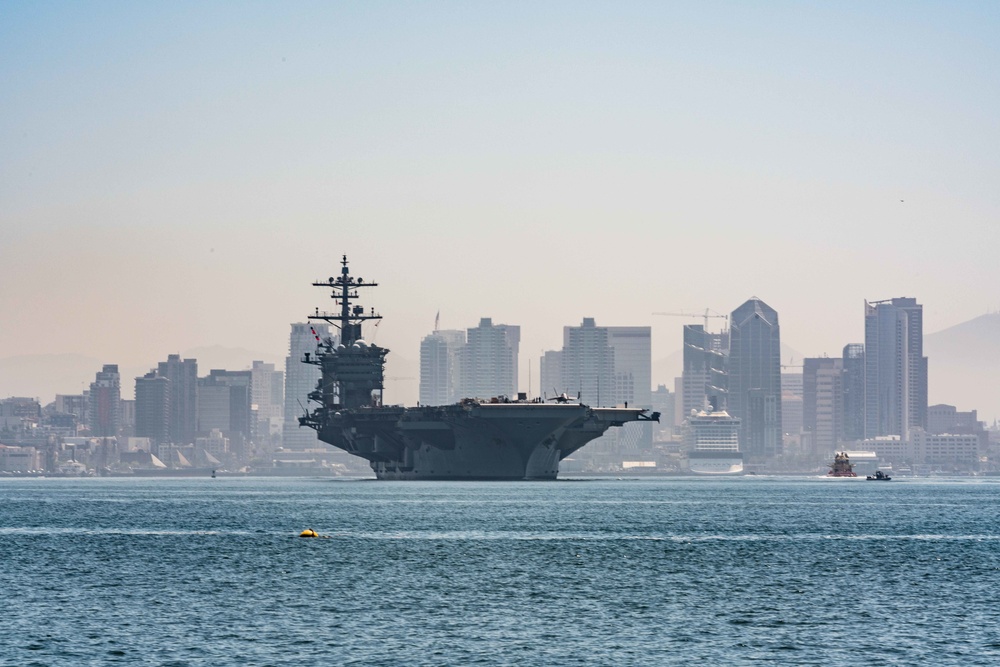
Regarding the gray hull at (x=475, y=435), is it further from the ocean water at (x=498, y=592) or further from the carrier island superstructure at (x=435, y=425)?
the ocean water at (x=498, y=592)

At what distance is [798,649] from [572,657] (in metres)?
6.19

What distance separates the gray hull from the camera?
147 m

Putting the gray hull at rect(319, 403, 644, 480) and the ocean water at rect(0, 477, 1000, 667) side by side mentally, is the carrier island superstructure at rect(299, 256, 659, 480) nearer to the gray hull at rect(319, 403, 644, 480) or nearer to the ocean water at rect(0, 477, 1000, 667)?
the gray hull at rect(319, 403, 644, 480)

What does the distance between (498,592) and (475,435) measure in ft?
323

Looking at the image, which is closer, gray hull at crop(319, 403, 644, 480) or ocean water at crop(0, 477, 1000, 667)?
ocean water at crop(0, 477, 1000, 667)

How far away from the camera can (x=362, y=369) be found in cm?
17512

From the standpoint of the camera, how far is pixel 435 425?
156m

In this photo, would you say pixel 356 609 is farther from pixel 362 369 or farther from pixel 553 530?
pixel 362 369

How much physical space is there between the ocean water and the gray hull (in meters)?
44.5

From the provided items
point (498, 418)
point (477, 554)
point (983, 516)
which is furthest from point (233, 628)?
point (498, 418)

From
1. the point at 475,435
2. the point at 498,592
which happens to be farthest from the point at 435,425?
the point at 498,592

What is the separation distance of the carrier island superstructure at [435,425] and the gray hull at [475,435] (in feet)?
0.31

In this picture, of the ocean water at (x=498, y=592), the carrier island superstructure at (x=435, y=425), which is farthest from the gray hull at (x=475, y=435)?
the ocean water at (x=498, y=592)

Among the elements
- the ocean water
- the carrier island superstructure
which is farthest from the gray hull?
the ocean water
